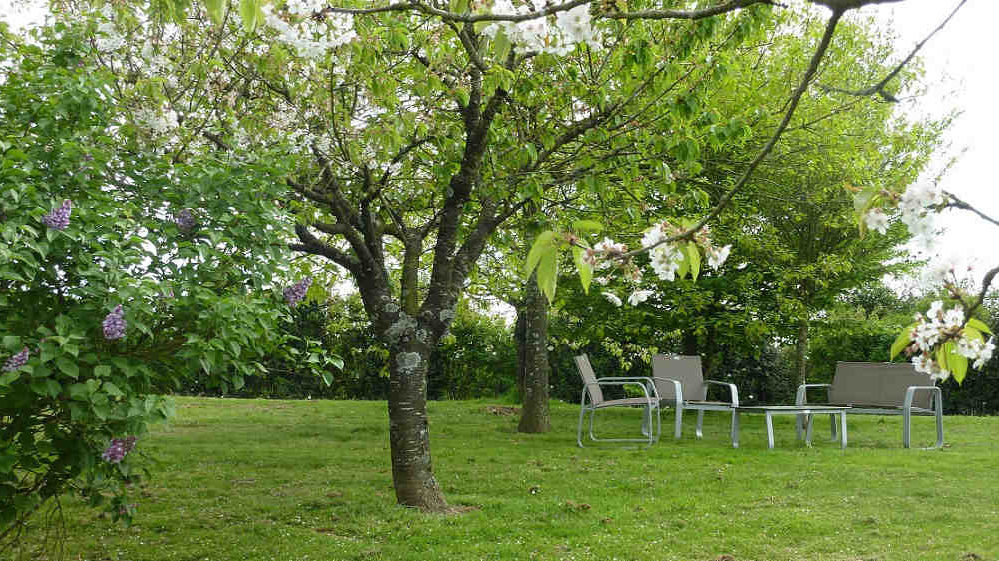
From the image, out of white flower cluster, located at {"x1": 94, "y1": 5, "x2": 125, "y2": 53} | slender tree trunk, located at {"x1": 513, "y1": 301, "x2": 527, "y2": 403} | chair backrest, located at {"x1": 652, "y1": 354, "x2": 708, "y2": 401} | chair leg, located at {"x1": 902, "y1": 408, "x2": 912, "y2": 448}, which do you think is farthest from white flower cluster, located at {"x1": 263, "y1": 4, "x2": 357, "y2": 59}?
slender tree trunk, located at {"x1": 513, "y1": 301, "x2": 527, "y2": 403}

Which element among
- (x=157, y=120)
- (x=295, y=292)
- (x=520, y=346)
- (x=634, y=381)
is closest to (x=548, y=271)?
(x=295, y=292)

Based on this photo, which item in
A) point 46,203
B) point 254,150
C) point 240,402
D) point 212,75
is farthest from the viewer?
point 240,402

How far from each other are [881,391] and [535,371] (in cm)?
382

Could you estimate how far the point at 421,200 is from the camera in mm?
6520

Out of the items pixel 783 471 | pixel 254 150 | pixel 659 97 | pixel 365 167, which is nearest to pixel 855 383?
pixel 783 471

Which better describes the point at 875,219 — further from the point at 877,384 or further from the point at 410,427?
the point at 877,384

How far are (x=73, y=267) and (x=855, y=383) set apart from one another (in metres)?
7.80

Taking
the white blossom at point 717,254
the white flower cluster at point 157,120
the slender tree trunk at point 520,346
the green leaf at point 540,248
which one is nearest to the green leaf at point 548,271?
the green leaf at point 540,248

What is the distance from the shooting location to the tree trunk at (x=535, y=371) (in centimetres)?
905

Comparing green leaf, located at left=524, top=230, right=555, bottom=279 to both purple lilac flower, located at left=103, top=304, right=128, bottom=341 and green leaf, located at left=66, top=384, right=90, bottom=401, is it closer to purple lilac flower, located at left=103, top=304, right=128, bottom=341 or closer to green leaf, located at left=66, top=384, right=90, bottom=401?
purple lilac flower, located at left=103, top=304, right=128, bottom=341

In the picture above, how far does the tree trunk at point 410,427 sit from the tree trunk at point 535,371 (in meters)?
4.17

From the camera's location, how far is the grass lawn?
400cm

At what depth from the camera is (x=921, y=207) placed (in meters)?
1.32

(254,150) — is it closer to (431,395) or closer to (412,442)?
(412,442)
